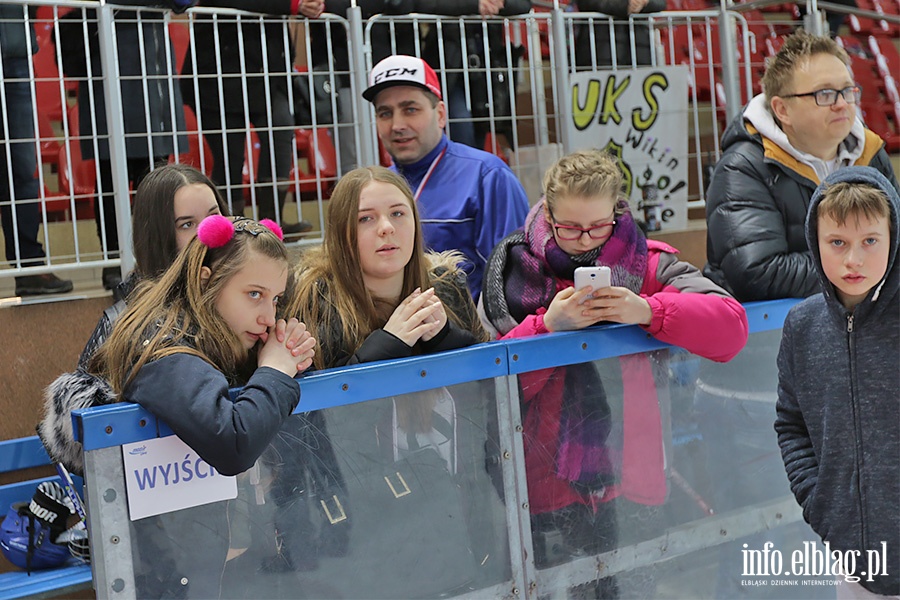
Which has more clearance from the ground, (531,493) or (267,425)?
(267,425)

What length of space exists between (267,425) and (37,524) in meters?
1.11

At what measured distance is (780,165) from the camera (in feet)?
11.0

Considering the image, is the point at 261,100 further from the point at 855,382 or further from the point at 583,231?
the point at 855,382

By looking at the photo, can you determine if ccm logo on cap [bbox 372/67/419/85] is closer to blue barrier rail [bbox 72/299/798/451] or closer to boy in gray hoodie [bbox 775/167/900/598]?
blue barrier rail [bbox 72/299/798/451]

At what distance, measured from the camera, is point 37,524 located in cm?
282

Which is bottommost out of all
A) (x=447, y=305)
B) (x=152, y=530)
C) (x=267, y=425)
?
(x=152, y=530)

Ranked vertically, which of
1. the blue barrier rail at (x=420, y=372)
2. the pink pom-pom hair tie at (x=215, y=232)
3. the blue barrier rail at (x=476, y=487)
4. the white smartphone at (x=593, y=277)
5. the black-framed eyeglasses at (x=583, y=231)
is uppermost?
the pink pom-pom hair tie at (x=215, y=232)

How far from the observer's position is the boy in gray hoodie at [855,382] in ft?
7.68

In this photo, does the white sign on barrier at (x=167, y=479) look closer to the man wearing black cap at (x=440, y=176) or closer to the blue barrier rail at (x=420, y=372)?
the blue barrier rail at (x=420, y=372)

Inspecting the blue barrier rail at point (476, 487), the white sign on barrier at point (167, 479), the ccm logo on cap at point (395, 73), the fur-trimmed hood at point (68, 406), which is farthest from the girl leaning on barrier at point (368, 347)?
the ccm logo on cap at point (395, 73)

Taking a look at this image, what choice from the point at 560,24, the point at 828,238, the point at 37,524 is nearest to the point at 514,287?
the point at 828,238

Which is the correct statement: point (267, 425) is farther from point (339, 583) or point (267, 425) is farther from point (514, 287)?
point (514, 287)

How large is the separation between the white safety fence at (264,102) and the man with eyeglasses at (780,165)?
143 cm

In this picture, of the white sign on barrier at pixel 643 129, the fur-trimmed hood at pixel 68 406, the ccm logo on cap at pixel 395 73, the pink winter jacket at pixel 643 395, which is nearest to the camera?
the fur-trimmed hood at pixel 68 406
